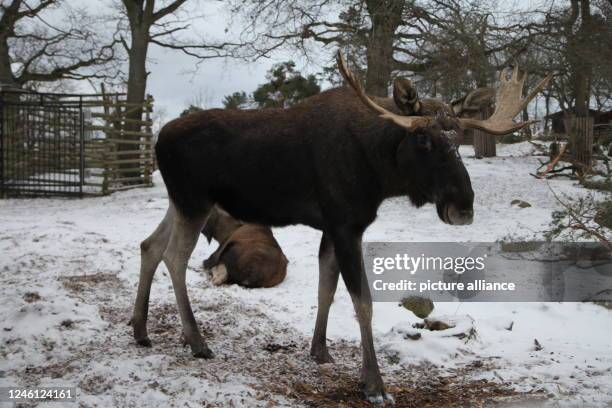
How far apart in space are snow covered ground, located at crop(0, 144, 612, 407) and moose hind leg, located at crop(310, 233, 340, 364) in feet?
0.52

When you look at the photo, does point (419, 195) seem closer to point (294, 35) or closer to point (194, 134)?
point (194, 134)

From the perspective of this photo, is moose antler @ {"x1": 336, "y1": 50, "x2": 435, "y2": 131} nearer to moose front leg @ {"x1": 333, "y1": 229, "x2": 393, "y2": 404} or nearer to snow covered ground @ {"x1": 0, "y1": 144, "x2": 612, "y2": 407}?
moose front leg @ {"x1": 333, "y1": 229, "x2": 393, "y2": 404}

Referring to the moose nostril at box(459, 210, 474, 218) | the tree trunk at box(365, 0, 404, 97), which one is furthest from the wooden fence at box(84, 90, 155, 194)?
the moose nostril at box(459, 210, 474, 218)

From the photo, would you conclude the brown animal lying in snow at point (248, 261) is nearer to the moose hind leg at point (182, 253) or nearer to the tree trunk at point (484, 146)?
the moose hind leg at point (182, 253)

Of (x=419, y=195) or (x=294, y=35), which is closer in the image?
(x=419, y=195)

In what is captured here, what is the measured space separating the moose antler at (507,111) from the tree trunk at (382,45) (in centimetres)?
807

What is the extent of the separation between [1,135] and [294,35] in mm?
8210

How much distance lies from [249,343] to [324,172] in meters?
1.79

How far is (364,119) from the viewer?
423 cm

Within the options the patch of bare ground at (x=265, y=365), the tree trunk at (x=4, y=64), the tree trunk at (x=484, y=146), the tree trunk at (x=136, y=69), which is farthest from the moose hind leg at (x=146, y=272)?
the tree trunk at (x=4, y=64)

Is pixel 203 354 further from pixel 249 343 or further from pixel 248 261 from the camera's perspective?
pixel 248 261

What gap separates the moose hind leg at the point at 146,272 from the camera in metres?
4.79

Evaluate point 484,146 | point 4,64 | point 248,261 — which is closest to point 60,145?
point 4,64

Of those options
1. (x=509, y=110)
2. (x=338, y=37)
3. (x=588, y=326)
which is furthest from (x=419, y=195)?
(x=338, y=37)
